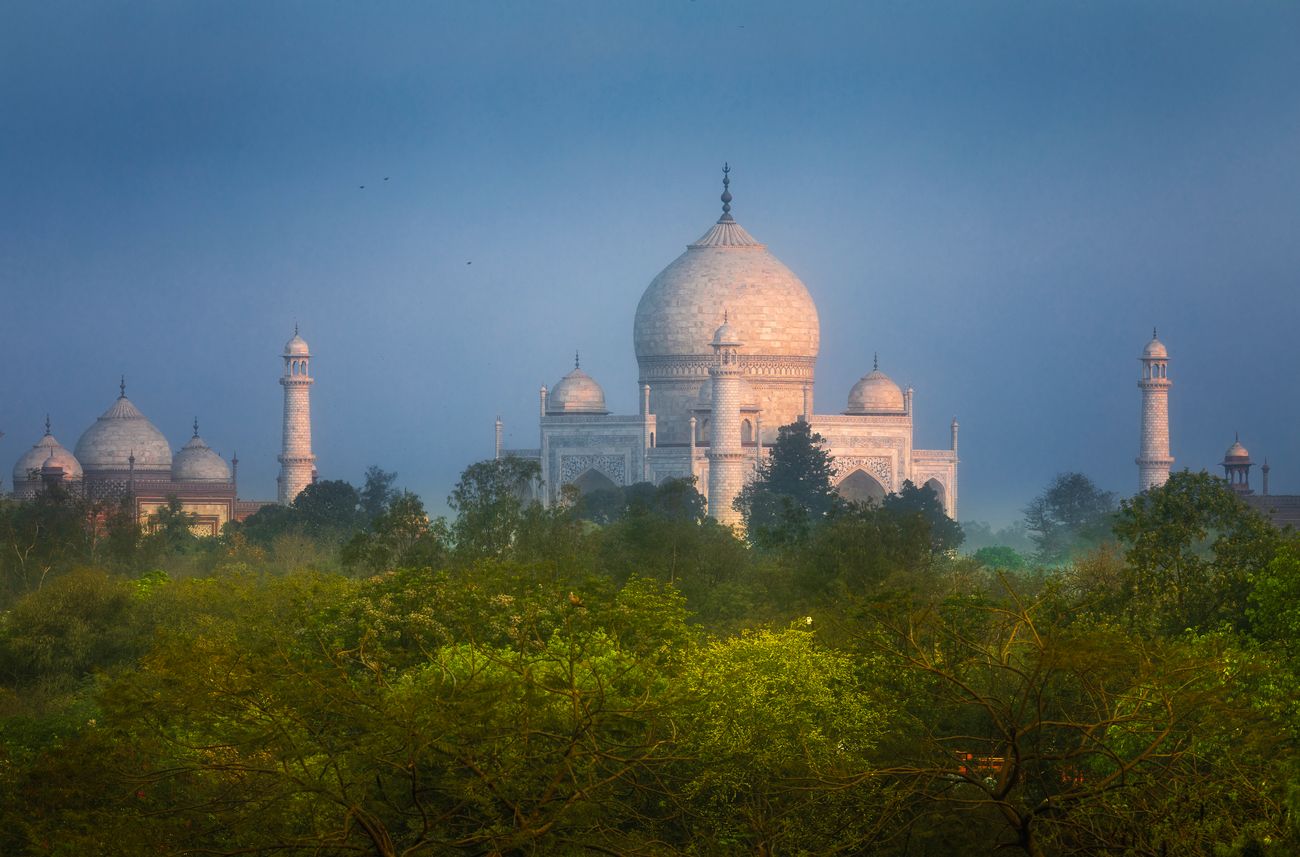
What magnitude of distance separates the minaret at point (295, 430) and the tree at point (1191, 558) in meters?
30.4

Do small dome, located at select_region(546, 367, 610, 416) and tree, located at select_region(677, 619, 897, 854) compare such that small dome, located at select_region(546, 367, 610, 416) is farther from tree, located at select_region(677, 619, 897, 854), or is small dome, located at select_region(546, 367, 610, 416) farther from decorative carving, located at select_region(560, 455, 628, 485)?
tree, located at select_region(677, 619, 897, 854)

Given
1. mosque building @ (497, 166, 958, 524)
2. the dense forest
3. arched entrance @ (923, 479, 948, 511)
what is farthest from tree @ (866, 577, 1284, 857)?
arched entrance @ (923, 479, 948, 511)

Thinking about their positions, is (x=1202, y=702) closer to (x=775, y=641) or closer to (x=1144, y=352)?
(x=775, y=641)

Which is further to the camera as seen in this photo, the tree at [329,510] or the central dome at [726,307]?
the central dome at [726,307]

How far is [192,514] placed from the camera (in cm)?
5119

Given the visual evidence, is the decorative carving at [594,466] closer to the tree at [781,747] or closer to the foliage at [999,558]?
the foliage at [999,558]

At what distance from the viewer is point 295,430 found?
5062cm

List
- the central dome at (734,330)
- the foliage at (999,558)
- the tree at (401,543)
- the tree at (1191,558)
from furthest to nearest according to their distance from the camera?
the central dome at (734,330)
the foliage at (999,558)
the tree at (401,543)
the tree at (1191,558)

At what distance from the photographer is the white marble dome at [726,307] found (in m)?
53.0

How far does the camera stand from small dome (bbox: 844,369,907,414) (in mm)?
52312

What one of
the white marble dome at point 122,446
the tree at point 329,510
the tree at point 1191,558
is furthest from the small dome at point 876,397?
the tree at point 1191,558

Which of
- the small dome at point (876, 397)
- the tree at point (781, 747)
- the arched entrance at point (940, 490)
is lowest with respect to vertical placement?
the tree at point (781, 747)

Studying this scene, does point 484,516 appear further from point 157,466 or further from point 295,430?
point 157,466

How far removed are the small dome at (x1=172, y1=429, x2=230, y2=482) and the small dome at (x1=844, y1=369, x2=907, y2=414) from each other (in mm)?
17116
